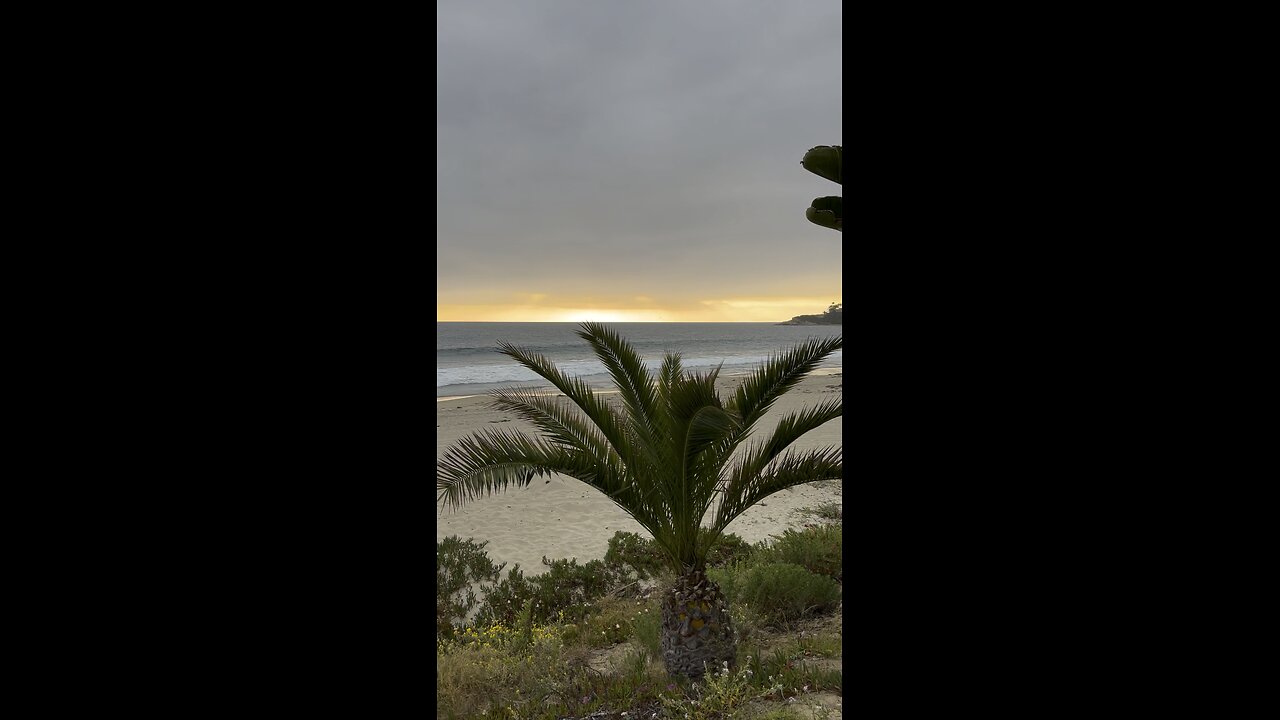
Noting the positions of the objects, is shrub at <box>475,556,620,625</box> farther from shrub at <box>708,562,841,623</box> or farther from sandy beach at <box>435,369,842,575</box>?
shrub at <box>708,562,841,623</box>

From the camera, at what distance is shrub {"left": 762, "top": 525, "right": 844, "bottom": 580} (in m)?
6.13

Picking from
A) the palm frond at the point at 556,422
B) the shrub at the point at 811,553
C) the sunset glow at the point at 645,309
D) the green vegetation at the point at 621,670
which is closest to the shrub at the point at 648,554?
the shrub at the point at 811,553

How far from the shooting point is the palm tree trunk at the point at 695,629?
13.7ft

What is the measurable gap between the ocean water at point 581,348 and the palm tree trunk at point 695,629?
6.96 meters

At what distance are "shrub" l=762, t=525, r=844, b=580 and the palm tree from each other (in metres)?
2.17

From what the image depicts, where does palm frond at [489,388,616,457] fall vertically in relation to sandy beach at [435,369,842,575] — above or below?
above

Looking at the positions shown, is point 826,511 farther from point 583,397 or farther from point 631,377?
point 583,397

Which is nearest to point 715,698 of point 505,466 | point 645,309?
point 505,466

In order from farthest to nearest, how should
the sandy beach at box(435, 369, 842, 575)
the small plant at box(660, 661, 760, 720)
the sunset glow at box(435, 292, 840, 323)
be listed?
the sunset glow at box(435, 292, 840, 323), the sandy beach at box(435, 369, 842, 575), the small plant at box(660, 661, 760, 720)

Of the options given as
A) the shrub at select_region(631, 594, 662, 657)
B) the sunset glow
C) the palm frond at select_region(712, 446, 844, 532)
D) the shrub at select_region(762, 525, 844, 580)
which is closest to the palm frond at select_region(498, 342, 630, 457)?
the palm frond at select_region(712, 446, 844, 532)

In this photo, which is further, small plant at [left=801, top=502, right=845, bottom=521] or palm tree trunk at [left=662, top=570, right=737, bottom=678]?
small plant at [left=801, top=502, right=845, bottom=521]

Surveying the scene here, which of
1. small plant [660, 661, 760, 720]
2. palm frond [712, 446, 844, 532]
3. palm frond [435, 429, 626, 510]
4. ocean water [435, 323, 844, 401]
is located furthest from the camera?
ocean water [435, 323, 844, 401]
